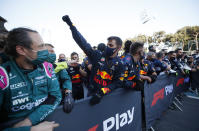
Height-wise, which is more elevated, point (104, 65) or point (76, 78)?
point (104, 65)

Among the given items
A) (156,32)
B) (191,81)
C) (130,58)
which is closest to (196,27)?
(156,32)

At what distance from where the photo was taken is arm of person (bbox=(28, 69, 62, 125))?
36.0 inches

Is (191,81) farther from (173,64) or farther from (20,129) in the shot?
(20,129)

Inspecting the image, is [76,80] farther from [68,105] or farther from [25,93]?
[25,93]

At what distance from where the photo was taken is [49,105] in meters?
1.04

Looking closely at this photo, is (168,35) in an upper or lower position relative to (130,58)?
upper

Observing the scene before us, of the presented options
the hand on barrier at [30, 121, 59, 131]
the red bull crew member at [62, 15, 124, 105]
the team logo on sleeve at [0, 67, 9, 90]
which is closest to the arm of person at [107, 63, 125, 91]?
the red bull crew member at [62, 15, 124, 105]

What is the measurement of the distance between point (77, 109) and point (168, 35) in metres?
46.6

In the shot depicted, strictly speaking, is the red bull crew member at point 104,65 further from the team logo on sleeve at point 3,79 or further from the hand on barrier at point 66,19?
the team logo on sleeve at point 3,79

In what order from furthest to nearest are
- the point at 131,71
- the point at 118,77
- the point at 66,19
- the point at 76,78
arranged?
the point at 76,78 → the point at 131,71 → the point at 118,77 → the point at 66,19

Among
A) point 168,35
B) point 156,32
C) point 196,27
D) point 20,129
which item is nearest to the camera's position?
point 20,129

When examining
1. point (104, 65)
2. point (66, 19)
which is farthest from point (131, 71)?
point (66, 19)

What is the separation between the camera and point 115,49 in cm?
202

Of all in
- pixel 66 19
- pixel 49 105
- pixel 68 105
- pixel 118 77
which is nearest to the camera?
pixel 49 105
